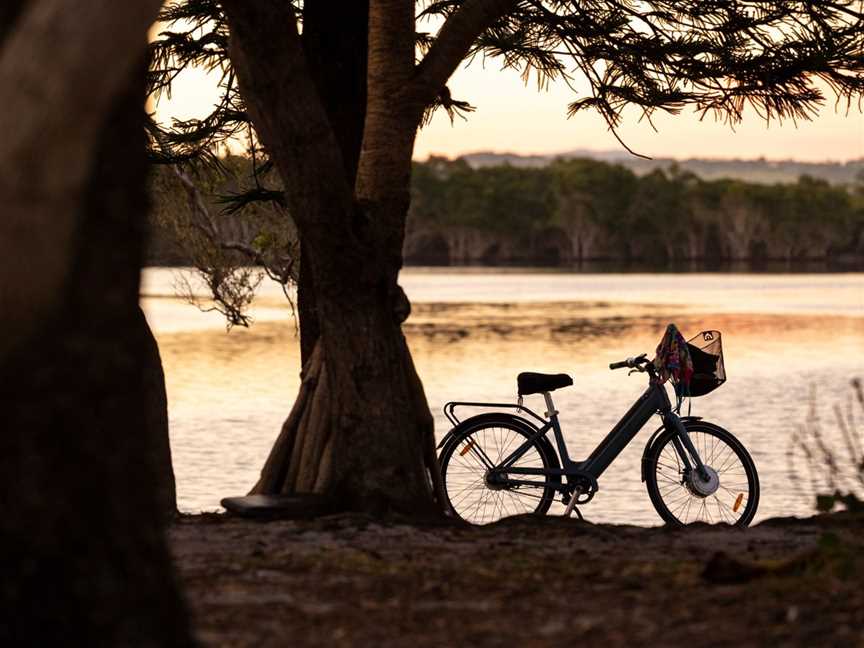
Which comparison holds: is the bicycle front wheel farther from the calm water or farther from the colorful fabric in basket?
the calm water

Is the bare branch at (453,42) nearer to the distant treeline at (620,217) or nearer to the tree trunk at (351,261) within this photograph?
the tree trunk at (351,261)

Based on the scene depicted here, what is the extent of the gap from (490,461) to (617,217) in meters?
156

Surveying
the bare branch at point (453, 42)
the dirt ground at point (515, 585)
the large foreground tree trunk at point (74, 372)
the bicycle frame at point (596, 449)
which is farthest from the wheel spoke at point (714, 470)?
the large foreground tree trunk at point (74, 372)

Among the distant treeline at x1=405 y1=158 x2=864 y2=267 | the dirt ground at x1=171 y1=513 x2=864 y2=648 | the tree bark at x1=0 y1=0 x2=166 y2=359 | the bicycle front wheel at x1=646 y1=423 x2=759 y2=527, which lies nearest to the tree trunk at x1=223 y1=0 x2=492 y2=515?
the dirt ground at x1=171 y1=513 x2=864 y2=648

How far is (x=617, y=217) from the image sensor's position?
163m

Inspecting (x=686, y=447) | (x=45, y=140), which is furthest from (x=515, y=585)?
(x=686, y=447)

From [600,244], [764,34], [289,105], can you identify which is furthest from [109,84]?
[600,244]

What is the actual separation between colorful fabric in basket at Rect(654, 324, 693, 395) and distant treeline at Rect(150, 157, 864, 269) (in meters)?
147

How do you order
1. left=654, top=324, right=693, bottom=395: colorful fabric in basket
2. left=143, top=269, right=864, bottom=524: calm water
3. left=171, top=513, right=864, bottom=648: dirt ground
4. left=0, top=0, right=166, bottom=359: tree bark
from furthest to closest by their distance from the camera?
left=143, top=269, right=864, bottom=524: calm water → left=654, top=324, right=693, bottom=395: colorful fabric in basket → left=171, top=513, right=864, bottom=648: dirt ground → left=0, top=0, right=166, bottom=359: tree bark

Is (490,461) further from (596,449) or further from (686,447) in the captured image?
(686,447)

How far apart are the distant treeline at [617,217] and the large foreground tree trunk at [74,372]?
151m

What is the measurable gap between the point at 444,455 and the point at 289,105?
2.53m

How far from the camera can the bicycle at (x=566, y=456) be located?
9.34 metres

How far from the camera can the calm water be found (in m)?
23.8
